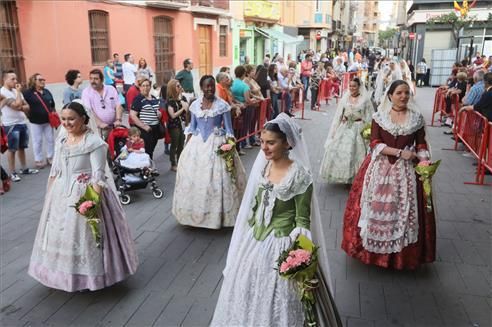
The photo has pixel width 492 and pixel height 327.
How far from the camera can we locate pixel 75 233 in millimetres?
3738

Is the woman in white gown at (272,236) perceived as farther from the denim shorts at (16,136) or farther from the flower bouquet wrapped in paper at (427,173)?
the denim shorts at (16,136)

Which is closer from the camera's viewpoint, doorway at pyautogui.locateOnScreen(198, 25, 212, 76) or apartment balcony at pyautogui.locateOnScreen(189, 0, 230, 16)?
apartment balcony at pyautogui.locateOnScreen(189, 0, 230, 16)

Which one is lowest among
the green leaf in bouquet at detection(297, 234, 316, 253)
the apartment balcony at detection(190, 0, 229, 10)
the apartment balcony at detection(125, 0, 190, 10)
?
the green leaf in bouquet at detection(297, 234, 316, 253)

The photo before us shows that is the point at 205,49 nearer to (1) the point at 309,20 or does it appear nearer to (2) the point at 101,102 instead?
(2) the point at 101,102

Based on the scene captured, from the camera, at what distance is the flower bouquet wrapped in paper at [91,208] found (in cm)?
356

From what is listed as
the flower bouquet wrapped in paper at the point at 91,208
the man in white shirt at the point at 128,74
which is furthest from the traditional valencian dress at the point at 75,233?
the man in white shirt at the point at 128,74

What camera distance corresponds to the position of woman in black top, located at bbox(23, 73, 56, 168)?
7918mm

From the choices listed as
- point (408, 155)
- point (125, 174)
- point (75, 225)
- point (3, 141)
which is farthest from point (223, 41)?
point (75, 225)

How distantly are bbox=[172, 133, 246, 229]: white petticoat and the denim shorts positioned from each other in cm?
376

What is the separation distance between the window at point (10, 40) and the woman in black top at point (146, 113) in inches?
233

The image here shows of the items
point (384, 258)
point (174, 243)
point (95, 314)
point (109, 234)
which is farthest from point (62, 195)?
point (384, 258)

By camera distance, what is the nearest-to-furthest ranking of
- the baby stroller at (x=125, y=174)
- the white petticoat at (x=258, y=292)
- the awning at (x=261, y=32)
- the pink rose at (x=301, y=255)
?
the pink rose at (x=301, y=255) < the white petticoat at (x=258, y=292) < the baby stroller at (x=125, y=174) < the awning at (x=261, y=32)

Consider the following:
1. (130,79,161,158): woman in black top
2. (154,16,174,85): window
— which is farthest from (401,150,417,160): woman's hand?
(154,16,174,85): window

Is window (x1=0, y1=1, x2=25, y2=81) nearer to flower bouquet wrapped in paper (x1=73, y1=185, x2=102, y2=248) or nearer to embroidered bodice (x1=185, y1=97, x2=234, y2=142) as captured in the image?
embroidered bodice (x1=185, y1=97, x2=234, y2=142)
